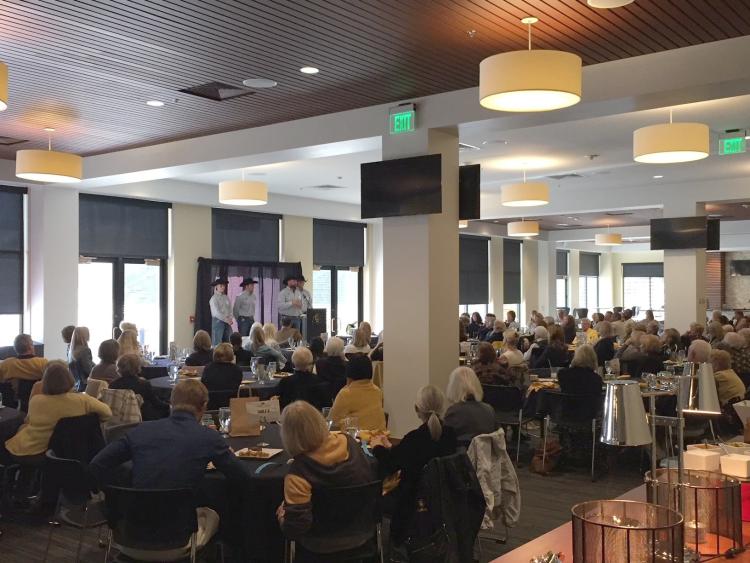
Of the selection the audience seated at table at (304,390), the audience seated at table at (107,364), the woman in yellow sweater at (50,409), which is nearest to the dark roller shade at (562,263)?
the audience seated at table at (304,390)

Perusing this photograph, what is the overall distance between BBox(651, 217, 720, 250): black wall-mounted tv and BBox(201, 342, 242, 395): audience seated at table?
7756 millimetres

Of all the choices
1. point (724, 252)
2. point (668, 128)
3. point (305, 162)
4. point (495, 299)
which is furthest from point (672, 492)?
point (724, 252)

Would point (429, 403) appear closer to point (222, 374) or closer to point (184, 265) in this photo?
point (222, 374)

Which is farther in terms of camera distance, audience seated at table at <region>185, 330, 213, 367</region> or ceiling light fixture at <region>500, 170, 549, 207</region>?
ceiling light fixture at <region>500, 170, 549, 207</region>

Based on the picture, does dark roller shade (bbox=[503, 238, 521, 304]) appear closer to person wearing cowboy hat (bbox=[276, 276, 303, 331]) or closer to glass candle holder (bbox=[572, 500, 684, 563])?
person wearing cowboy hat (bbox=[276, 276, 303, 331])

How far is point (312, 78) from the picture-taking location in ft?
20.6

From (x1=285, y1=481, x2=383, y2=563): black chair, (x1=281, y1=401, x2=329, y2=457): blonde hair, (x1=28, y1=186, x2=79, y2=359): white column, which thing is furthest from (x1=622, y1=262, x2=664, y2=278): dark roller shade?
(x1=281, y1=401, x2=329, y2=457): blonde hair

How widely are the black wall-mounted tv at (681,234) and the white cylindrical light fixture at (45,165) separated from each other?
8.65 m

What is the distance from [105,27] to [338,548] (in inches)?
150

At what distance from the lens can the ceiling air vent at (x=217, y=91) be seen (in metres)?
6.50

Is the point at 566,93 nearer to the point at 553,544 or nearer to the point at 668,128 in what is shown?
the point at 668,128

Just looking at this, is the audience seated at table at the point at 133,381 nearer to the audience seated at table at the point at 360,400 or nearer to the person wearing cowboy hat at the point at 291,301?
the audience seated at table at the point at 360,400

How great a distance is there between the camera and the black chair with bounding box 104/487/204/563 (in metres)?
3.22

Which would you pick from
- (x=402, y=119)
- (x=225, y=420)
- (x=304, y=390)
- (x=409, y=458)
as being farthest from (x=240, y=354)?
(x=409, y=458)
